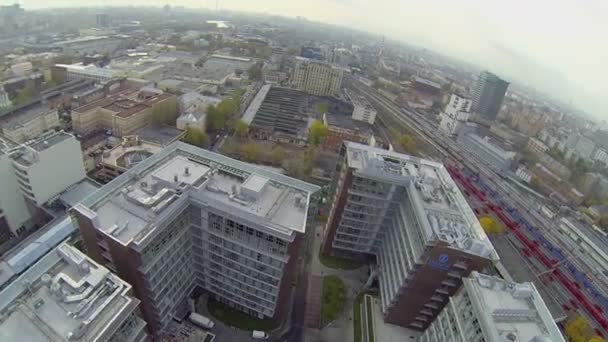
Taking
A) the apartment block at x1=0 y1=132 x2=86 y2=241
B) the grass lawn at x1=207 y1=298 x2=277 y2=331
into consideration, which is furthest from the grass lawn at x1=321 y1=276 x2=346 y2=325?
the apartment block at x1=0 y1=132 x2=86 y2=241

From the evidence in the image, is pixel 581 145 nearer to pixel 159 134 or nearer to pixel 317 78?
pixel 317 78

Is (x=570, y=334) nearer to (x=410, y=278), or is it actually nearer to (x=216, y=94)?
(x=410, y=278)

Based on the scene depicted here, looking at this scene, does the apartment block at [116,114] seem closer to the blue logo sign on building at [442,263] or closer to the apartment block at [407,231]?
the apartment block at [407,231]

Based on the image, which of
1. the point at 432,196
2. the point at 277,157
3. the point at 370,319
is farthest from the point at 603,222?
the point at 277,157

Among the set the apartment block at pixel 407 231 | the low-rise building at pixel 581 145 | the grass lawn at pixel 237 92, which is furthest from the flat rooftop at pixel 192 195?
the low-rise building at pixel 581 145

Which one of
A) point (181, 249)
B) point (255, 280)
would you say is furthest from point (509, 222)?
point (181, 249)
